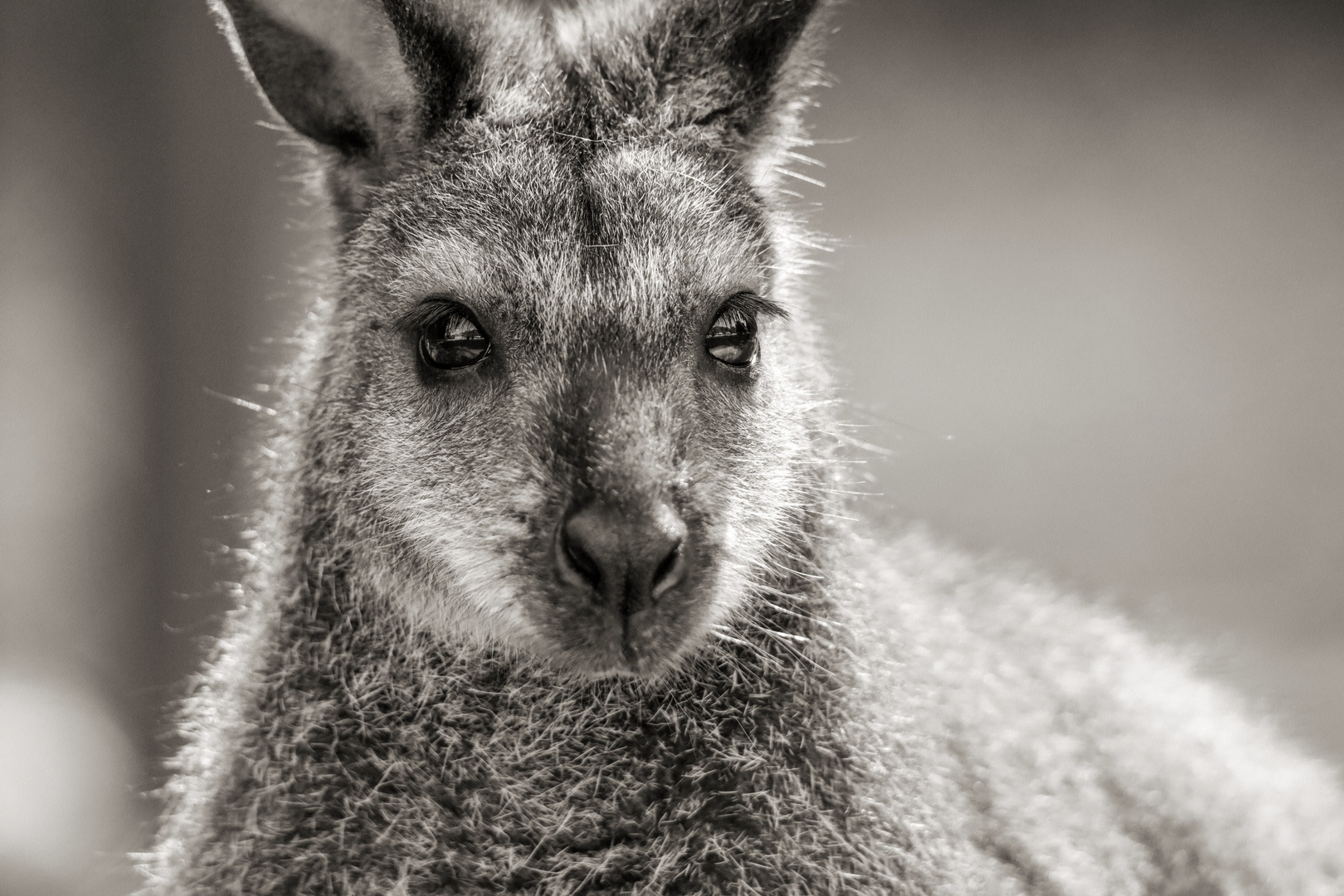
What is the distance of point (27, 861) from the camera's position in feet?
14.9

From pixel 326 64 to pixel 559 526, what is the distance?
3.62 feet

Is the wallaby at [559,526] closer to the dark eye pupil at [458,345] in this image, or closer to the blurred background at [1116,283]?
the dark eye pupil at [458,345]

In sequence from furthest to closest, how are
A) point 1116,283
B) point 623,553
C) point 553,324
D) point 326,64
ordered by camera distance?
point 1116,283 → point 326,64 → point 553,324 → point 623,553

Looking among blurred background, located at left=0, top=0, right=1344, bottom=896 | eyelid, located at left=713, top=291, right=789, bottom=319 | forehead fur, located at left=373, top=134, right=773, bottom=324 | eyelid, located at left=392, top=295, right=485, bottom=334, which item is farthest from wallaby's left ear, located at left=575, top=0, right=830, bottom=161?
blurred background, located at left=0, top=0, right=1344, bottom=896

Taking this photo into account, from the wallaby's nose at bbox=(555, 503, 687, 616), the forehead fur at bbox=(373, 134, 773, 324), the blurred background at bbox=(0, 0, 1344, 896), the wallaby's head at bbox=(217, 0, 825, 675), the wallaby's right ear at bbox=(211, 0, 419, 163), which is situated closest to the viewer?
the wallaby's nose at bbox=(555, 503, 687, 616)

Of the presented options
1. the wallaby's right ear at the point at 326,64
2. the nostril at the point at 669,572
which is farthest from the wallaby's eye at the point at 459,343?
the nostril at the point at 669,572

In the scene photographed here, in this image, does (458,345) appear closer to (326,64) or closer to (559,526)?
(559,526)

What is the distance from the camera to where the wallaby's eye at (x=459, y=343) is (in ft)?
8.17

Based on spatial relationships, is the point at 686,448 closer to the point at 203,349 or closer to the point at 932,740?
the point at 932,740

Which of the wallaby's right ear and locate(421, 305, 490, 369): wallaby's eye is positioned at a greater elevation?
the wallaby's right ear

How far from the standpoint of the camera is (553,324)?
7.95 ft

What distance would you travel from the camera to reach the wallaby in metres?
2.36

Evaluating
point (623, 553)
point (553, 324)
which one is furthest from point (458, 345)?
point (623, 553)

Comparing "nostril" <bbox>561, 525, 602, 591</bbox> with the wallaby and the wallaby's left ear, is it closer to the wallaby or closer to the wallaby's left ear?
the wallaby
